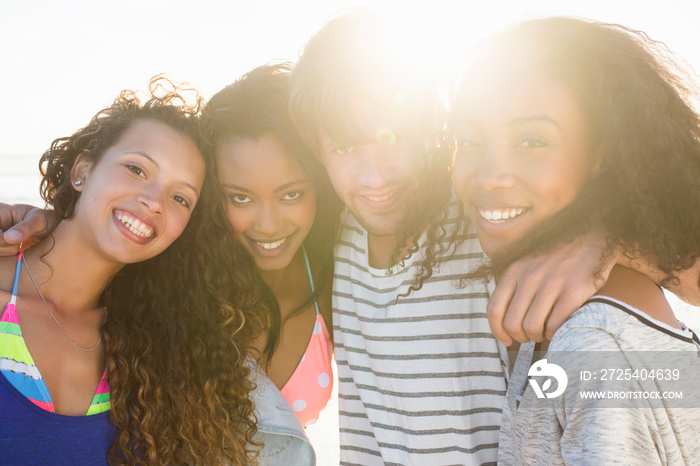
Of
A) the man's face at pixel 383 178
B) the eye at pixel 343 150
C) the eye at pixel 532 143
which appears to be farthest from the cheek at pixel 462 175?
the eye at pixel 343 150

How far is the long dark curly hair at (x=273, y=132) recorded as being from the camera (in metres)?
3.02

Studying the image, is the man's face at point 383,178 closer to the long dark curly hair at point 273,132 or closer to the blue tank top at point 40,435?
the long dark curly hair at point 273,132

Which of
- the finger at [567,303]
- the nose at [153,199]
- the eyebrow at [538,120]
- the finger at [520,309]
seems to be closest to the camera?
the finger at [567,303]

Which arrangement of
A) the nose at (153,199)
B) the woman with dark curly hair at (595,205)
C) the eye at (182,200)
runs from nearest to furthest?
the woman with dark curly hair at (595,205), the nose at (153,199), the eye at (182,200)

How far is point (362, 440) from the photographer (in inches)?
110

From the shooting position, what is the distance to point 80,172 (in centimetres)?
272

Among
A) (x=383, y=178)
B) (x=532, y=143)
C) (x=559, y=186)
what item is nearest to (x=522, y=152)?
(x=532, y=143)

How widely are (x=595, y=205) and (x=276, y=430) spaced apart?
77.5 inches

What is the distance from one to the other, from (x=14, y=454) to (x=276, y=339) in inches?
55.0

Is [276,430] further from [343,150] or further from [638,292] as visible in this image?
[638,292]

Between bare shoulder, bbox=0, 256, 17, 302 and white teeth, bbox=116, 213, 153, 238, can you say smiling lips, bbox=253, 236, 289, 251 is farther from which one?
bare shoulder, bbox=0, 256, 17, 302

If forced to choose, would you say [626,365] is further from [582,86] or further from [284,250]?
[284,250]

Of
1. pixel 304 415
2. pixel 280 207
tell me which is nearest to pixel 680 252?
pixel 280 207

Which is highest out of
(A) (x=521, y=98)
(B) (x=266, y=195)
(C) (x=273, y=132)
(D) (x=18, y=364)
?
(A) (x=521, y=98)
